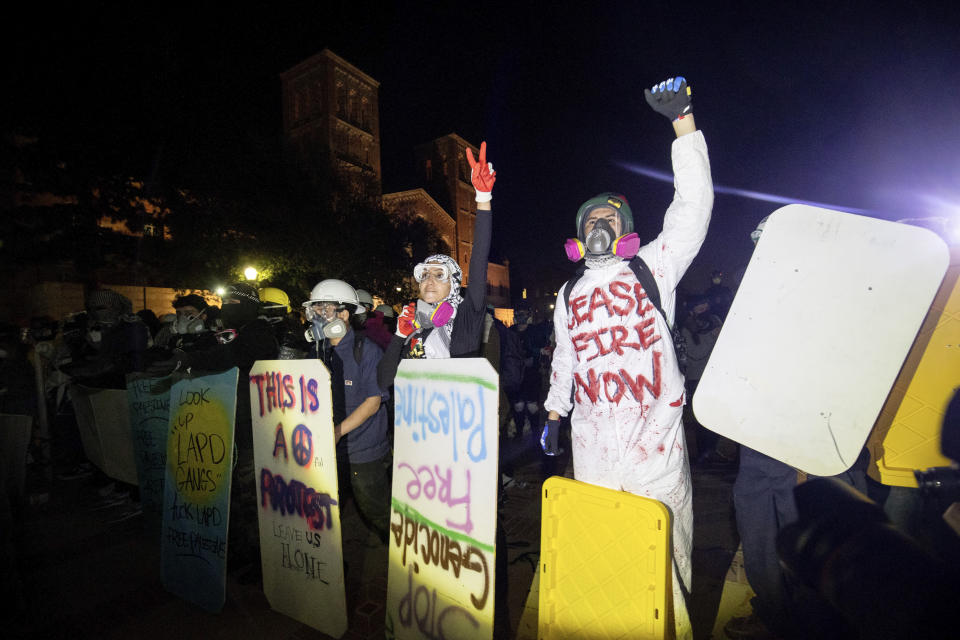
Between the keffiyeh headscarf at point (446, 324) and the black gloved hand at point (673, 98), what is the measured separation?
1.37 meters

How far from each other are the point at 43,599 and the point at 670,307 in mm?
4768

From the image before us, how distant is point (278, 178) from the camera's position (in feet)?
75.4

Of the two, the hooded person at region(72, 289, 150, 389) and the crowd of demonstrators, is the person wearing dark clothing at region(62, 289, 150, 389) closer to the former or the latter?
the hooded person at region(72, 289, 150, 389)

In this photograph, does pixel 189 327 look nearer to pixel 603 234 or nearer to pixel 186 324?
pixel 186 324

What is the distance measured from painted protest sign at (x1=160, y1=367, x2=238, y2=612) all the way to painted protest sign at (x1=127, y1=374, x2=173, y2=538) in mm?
644

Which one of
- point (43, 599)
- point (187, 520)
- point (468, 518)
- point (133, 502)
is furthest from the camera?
point (133, 502)

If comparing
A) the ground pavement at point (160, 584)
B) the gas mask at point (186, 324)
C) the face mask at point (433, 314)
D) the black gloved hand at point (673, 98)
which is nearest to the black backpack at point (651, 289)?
the black gloved hand at point (673, 98)

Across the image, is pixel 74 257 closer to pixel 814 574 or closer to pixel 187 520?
pixel 187 520

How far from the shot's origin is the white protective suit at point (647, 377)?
2.05m

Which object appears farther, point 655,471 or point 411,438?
point 411,438

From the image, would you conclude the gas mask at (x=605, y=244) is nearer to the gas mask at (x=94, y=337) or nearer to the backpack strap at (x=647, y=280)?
the backpack strap at (x=647, y=280)

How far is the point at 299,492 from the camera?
2.56m

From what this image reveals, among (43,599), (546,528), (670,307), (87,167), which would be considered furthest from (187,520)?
(87,167)

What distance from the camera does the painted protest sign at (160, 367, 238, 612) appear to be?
9.02 ft
